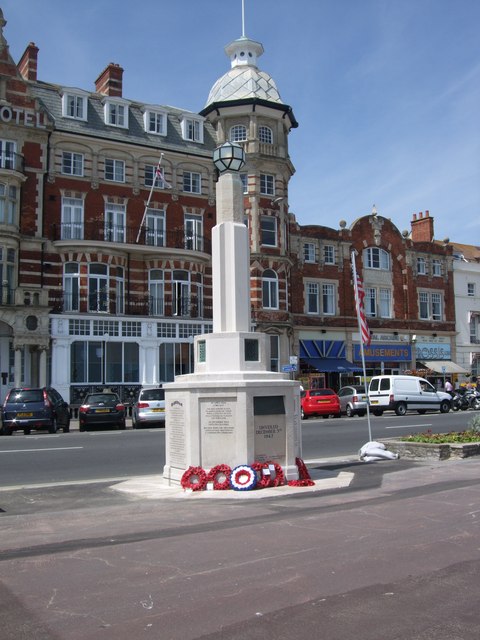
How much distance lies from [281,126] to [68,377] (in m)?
19.7

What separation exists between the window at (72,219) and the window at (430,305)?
26.0 meters

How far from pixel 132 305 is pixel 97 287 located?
2149 millimetres

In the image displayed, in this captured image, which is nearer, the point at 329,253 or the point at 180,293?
the point at 180,293

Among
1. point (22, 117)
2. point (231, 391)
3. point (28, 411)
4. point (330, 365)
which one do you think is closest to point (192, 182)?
point (22, 117)

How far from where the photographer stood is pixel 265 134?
39906mm

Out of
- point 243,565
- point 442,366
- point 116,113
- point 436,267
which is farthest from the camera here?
point 436,267

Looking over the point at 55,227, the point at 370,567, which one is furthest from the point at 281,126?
the point at 370,567

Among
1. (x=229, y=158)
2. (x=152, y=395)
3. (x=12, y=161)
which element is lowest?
(x=152, y=395)

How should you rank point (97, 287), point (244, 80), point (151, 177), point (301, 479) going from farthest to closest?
point (244, 80)
point (151, 177)
point (97, 287)
point (301, 479)

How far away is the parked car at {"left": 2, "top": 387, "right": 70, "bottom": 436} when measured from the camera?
22672 mm

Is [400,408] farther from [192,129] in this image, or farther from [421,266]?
[421,266]

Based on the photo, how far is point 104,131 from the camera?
1417 inches

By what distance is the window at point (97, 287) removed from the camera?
33.9 m

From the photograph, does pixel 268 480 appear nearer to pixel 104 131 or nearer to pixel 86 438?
pixel 86 438
